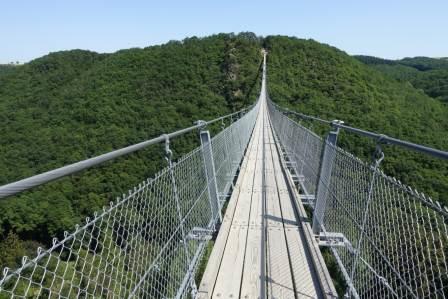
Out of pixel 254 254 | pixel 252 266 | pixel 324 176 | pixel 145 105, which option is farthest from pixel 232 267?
pixel 145 105

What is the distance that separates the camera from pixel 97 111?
1565 inches

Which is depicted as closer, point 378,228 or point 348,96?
point 378,228

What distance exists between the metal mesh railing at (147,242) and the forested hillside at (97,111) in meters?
10.2

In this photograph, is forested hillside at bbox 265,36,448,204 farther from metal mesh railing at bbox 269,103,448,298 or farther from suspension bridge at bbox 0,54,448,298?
metal mesh railing at bbox 269,103,448,298

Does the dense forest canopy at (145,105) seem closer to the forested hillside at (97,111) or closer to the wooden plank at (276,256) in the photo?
the forested hillside at (97,111)

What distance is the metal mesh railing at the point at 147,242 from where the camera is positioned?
3.73 feet

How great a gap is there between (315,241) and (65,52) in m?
72.8

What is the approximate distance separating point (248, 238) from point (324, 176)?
807 millimetres

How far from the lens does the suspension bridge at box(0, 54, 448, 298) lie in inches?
47.5

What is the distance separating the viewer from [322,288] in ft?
7.59

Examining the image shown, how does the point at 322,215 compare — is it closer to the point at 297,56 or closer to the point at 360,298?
the point at 360,298

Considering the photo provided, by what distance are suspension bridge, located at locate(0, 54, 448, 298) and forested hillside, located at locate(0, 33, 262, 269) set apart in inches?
379

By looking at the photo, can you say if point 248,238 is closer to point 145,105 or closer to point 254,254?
point 254,254

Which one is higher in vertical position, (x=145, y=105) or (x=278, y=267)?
(x=278, y=267)
